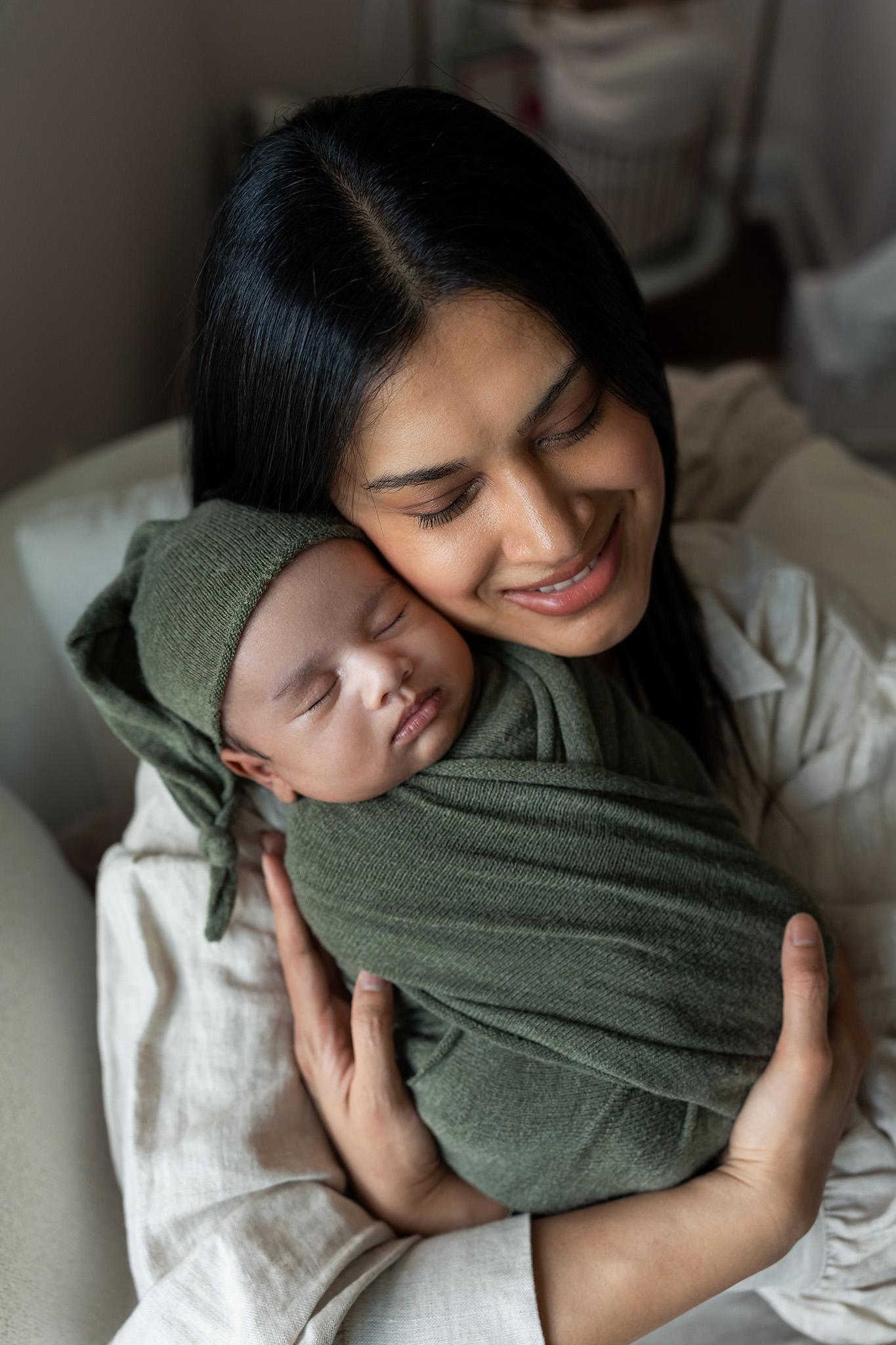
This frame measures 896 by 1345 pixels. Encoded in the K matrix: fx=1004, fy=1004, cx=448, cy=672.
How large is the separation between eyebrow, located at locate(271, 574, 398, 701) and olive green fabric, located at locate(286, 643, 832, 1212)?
0.13 meters

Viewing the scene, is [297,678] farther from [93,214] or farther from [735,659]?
[93,214]

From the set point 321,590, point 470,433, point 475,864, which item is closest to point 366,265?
point 470,433

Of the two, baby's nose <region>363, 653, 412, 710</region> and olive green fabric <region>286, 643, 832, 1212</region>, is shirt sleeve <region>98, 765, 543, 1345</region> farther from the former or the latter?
baby's nose <region>363, 653, 412, 710</region>

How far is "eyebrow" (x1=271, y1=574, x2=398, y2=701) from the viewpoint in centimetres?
86

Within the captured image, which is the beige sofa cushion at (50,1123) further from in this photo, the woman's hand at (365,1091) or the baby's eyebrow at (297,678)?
the baby's eyebrow at (297,678)

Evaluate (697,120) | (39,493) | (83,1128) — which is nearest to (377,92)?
(39,493)

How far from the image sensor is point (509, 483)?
79 cm

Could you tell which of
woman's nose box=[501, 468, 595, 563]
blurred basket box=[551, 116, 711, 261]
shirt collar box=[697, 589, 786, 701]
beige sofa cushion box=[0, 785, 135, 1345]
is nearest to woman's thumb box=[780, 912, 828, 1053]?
shirt collar box=[697, 589, 786, 701]

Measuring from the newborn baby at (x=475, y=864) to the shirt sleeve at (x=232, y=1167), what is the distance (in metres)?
0.08

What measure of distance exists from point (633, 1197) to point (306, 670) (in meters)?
0.57

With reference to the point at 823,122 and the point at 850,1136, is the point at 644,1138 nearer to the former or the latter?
the point at 850,1136

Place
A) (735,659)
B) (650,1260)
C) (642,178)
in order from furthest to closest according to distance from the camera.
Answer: (642,178), (735,659), (650,1260)

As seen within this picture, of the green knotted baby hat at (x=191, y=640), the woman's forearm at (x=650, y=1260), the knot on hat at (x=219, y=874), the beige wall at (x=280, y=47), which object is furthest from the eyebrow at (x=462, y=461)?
the beige wall at (x=280, y=47)

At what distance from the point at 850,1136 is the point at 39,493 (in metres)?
1.21
